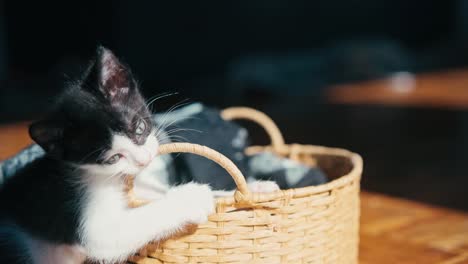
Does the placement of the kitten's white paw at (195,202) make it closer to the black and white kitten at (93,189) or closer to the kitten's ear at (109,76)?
the black and white kitten at (93,189)

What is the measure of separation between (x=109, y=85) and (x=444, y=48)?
5980 millimetres

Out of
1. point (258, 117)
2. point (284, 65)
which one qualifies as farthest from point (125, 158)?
point (284, 65)

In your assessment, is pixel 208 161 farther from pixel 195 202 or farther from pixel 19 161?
pixel 19 161

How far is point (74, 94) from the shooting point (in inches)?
41.9

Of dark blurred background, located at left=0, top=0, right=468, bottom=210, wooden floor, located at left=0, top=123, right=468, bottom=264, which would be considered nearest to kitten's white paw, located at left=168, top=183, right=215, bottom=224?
wooden floor, located at left=0, top=123, right=468, bottom=264

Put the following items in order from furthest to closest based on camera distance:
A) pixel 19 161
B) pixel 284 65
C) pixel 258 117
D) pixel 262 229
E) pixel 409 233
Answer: pixel 284 65 → pixel 409 233 → pixel 258 117 → pixel 19 161 → pixel 262 229

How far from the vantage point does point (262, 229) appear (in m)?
1.13

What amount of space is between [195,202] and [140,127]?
16 cm

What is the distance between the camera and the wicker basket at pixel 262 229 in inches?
43.4

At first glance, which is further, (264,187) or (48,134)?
(264,187)

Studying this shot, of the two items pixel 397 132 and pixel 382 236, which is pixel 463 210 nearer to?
pixel 382 236

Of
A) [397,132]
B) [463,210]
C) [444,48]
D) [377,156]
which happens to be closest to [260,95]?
[397,132]

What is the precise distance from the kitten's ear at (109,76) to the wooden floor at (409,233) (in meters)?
0.76

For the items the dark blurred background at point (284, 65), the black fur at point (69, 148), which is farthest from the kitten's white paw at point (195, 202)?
the dark blurred background at point (284, 65)
